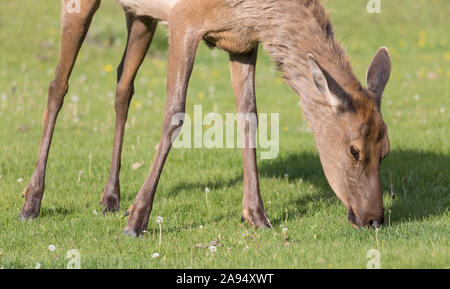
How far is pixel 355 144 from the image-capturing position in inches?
213

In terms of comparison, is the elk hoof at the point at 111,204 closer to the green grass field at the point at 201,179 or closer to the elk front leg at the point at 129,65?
the green grass field at the point at 201,179

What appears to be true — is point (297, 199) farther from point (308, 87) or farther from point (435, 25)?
point (435, 25)

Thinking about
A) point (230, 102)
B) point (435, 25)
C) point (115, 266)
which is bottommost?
point (115, 266)

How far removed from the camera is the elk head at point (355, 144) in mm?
5375

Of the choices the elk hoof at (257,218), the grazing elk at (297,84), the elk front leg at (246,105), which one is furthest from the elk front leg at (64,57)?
the elk hoof at (257,218)

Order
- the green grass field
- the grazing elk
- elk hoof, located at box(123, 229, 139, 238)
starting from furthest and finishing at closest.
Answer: elk hoof, located at box(123, 229, 139, 238) → the grazing elk → the green grass field

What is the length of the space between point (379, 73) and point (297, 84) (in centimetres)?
73

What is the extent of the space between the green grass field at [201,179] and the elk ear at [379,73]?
38 cm

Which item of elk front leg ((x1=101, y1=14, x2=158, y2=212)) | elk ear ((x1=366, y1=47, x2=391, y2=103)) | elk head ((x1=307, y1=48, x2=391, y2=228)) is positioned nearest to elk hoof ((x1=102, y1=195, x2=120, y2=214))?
elk front leg ((x1=101, y1=14, x2=158, y2=212))

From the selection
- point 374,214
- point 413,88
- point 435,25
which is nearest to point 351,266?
point 374,214

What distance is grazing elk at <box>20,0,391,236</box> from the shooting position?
5434mm

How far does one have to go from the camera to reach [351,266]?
15.2ft

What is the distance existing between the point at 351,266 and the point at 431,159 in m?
3.91

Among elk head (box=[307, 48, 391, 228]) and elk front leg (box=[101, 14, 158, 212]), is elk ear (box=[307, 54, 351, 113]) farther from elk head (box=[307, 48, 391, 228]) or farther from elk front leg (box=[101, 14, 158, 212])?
elk front leg (box=[101, 14, 158, 212])
